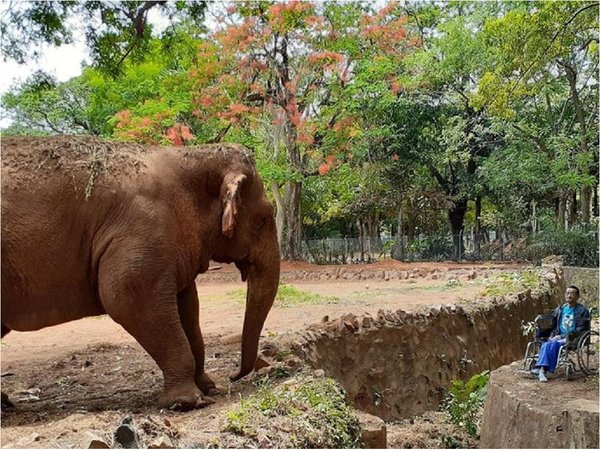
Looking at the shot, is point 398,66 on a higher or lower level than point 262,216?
higher

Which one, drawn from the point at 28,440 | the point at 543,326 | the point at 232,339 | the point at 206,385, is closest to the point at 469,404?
the point at 543,326

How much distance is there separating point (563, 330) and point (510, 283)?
8208mm

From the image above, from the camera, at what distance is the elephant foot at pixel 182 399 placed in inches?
178

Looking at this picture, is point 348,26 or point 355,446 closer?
point 355,446

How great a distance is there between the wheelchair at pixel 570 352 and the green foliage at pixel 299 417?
2537 millimetres

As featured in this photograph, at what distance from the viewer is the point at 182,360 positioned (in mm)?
4668

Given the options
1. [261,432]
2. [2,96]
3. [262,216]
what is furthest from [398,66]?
[261,432]

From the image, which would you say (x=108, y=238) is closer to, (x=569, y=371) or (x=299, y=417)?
(x=299, y=417)

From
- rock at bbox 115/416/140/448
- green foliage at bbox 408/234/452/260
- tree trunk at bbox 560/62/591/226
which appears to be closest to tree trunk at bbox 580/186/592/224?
tree trunk at bbox 560/62/591/226

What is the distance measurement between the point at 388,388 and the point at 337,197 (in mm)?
23762

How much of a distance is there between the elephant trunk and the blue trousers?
9.10 ft

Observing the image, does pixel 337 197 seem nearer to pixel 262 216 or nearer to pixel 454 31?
pixel 454 31

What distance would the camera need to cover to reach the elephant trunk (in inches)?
212

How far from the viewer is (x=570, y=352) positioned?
6285 millimetres
